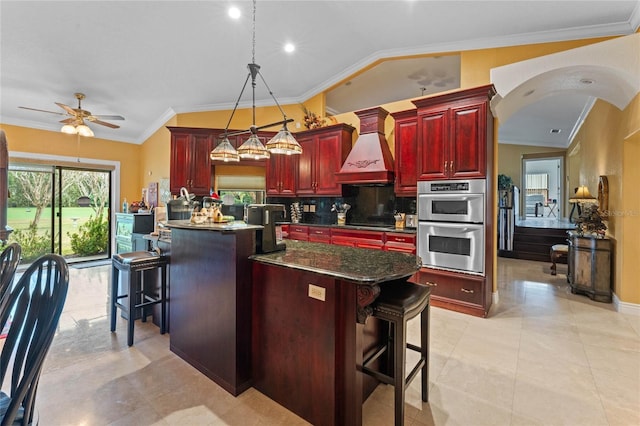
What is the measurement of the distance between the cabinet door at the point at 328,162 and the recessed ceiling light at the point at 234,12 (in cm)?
210

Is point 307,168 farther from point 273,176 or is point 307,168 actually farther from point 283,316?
point 283,316

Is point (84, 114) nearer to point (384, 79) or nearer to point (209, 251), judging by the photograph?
point (209, 251)

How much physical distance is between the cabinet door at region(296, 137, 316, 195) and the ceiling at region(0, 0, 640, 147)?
99cm

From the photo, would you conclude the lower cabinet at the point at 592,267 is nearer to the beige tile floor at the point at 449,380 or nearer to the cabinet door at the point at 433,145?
the beige tile floor at the point at 449,380

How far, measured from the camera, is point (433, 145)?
368cm

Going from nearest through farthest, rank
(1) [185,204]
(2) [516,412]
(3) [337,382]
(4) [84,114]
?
(3) [337,382]
(2) [516,412]
(1) [185,204]
(4) [84,114]

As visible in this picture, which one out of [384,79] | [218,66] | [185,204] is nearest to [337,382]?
[185,204]

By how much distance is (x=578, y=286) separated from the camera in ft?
13.4

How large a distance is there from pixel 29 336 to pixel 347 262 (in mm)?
1454

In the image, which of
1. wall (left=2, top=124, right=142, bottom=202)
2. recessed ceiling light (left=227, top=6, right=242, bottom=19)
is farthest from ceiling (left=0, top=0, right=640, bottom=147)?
wall (left=2, top=124, right=142, bottom=202)

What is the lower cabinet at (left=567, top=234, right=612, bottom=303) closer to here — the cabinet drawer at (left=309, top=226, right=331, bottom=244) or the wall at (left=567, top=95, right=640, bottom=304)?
the wall at (left=567, top=95, right=640, bottom=304)

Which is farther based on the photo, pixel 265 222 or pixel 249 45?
pixel 249 45

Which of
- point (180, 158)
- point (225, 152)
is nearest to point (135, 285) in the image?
point (225, 152)

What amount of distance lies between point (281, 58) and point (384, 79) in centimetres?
179
